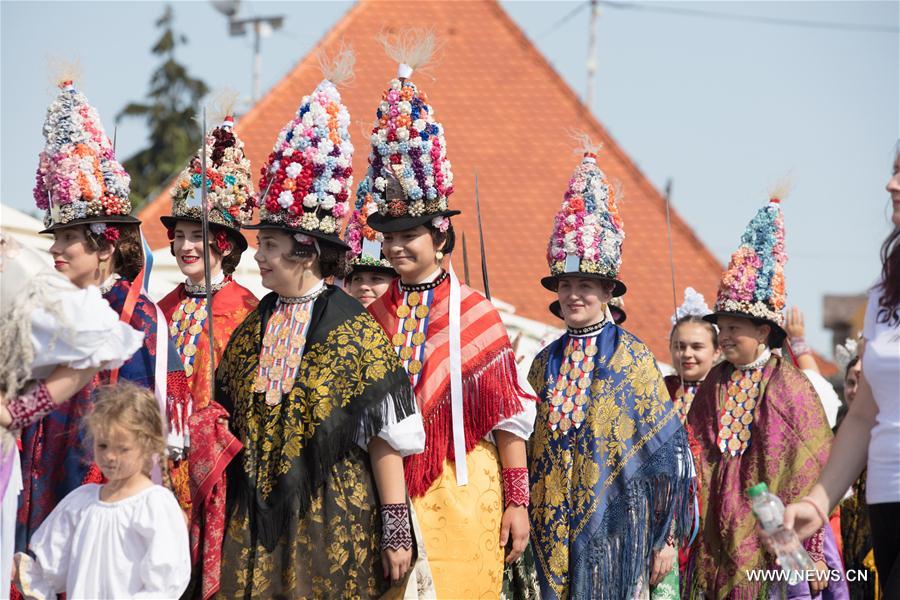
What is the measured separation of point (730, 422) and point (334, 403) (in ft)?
11.0

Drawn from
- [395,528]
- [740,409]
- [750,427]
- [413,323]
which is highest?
[413,323]

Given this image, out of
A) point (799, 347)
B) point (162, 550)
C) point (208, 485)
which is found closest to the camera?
point (162, 550)

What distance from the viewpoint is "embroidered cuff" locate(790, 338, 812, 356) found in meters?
10.2

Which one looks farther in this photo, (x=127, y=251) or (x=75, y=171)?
(x=127, y=251)

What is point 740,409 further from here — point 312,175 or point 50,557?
point 50,557

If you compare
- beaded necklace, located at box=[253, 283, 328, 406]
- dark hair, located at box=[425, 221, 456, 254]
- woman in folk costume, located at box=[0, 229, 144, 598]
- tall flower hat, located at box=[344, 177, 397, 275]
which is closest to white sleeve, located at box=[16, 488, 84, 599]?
woman in folk costume, located at box=[0, 229, 144, 598]

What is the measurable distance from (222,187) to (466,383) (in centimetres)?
181

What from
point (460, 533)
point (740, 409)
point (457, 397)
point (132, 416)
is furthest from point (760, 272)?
point (132, 416)

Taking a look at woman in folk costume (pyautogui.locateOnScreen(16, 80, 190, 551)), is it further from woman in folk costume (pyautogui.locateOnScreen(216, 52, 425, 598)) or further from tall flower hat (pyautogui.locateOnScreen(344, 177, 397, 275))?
tall flower hat (pyautogui.locateOnScreen(344, 177, 397, 275))

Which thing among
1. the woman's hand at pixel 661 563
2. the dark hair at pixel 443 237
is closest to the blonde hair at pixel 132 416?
the dark hair at pixel 443 237

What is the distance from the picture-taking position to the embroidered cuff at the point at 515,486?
20.0 ft

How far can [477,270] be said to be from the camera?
21062 mm

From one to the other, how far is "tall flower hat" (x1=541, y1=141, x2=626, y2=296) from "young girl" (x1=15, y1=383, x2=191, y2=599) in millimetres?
2811

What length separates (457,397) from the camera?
6.00 metres
